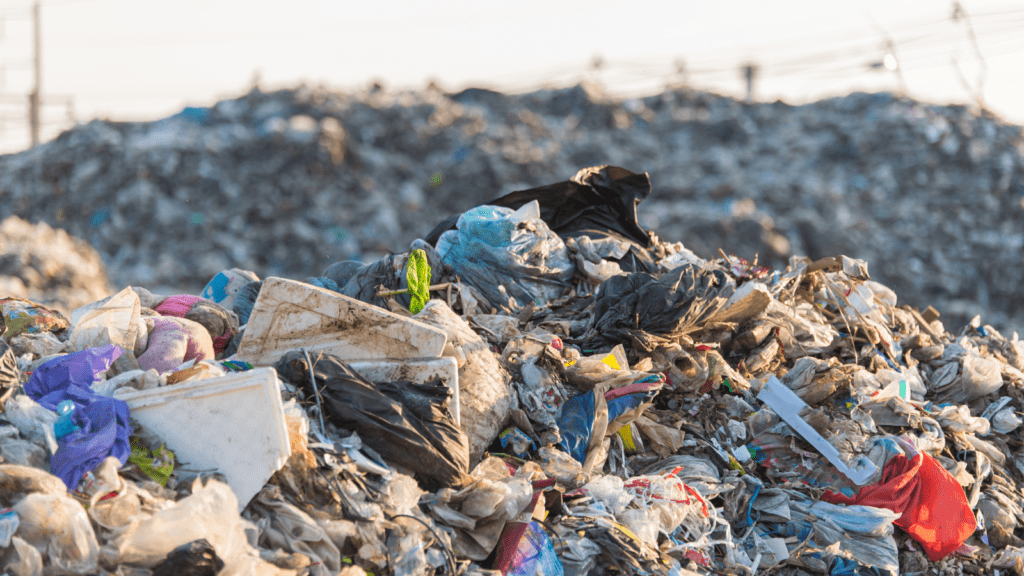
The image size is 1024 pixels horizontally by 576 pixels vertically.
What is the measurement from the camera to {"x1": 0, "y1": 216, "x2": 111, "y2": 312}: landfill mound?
25.9ft

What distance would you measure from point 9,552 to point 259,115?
452 inches

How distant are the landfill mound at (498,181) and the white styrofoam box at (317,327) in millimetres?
7532

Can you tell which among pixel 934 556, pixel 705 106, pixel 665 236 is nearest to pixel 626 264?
pixel 934 556

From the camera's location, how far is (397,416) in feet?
7.95

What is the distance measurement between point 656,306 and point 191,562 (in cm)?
231

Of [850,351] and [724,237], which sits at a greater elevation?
[850,351]

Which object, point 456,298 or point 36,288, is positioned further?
point 36,288

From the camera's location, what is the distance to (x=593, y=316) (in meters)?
3.71

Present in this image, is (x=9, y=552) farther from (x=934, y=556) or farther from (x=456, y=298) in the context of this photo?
(x=934, y=556)

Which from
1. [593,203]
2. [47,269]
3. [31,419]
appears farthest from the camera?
[47,269]

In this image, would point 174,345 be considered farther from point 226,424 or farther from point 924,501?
point 924,501

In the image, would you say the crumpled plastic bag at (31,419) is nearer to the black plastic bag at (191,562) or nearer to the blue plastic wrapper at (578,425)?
the black plastic bag at (191,562)

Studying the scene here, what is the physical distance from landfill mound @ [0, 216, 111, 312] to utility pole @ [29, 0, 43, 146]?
758cm

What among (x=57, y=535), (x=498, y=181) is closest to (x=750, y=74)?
(x=498, y=181)
